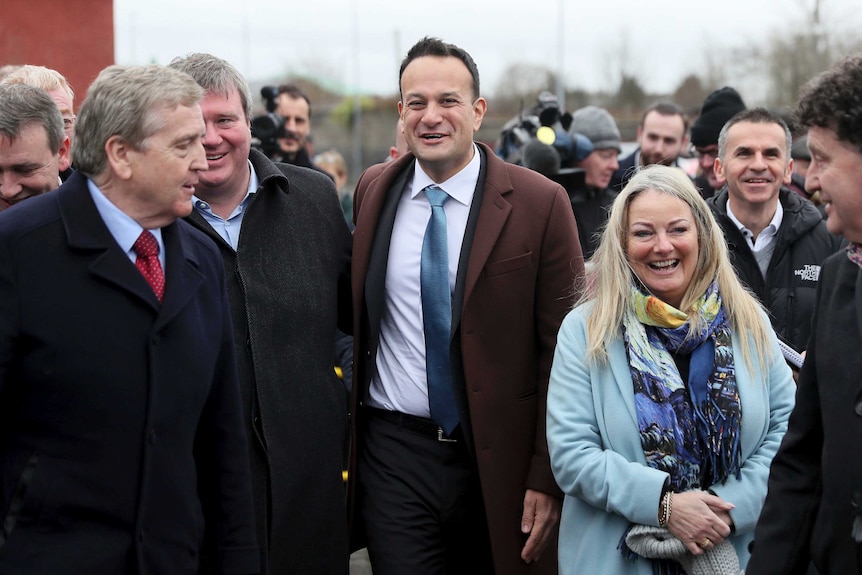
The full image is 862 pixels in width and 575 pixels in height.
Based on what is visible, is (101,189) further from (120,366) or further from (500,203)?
(500,203)

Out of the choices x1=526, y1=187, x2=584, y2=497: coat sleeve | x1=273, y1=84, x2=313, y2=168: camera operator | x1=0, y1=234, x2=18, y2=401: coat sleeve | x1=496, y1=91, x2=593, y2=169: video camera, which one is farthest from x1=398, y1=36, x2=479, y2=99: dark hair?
x1=273, y1=84, x2=313, y2=168: camera operator

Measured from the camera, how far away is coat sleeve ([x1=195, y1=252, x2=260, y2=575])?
324 cm

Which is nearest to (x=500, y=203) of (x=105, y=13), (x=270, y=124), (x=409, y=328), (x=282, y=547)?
(x=409, y=328)

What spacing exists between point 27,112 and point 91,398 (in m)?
1.39

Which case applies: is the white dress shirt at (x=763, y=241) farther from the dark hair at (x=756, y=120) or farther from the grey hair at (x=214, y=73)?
the grey hair at (x=214, y=73)

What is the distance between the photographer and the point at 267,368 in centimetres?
395

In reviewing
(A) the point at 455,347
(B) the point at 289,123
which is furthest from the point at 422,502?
(B) the point at 289,123

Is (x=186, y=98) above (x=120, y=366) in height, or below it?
above

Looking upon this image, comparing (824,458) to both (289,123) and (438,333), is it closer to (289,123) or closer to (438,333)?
(438,333)

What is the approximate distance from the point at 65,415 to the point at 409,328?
1621 millimetres

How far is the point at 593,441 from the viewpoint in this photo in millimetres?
3672

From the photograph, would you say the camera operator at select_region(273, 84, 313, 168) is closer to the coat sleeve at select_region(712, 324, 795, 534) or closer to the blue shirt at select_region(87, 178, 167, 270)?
the coat sleeve at select_region(712, 324, 795, 534)

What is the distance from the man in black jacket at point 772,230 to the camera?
203 inches

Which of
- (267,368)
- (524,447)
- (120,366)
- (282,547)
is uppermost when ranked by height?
(120,366)
